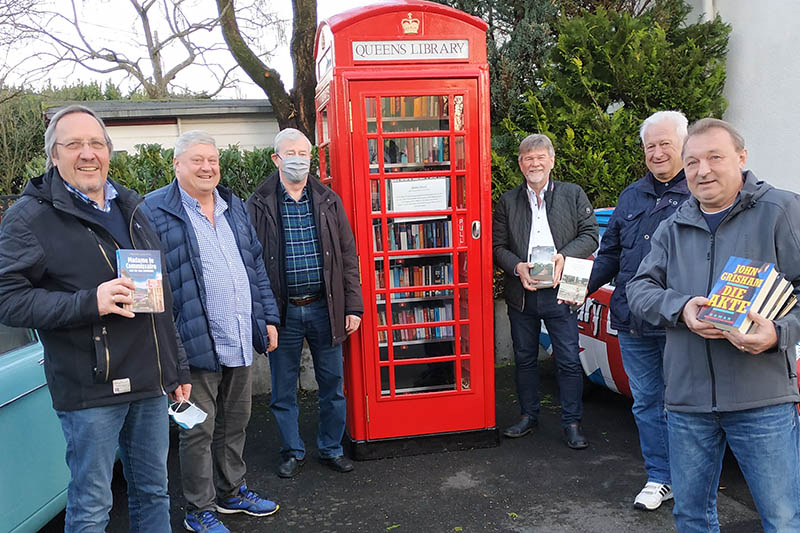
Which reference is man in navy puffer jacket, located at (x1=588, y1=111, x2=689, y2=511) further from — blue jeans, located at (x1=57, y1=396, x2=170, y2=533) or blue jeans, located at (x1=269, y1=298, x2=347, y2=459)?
blue jeans, located at (x1=57, y1=396, x2=170, y2=533)

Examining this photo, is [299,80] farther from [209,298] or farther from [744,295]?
[744,295]

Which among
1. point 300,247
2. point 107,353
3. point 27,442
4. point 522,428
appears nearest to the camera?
point 107,353

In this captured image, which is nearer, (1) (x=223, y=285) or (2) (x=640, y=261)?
(1) (x=223, y=285)

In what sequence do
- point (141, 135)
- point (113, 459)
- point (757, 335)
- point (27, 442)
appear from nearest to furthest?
point (757, 335), point (113, 459), point (27, 442), point (141, 135)

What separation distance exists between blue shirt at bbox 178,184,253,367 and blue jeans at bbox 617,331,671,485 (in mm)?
2106

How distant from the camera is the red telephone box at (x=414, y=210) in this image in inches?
163

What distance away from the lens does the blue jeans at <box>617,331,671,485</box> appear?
11.7ft

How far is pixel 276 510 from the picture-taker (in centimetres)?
379

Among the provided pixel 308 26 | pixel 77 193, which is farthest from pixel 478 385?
pixel 308 26

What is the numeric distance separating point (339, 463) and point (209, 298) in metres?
1.56

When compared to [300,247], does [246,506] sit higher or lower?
lower

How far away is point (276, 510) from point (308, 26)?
5210 mm

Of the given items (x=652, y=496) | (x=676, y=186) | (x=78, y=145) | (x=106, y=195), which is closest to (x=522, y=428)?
(x=652, y=496)

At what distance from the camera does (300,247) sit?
4047mm
